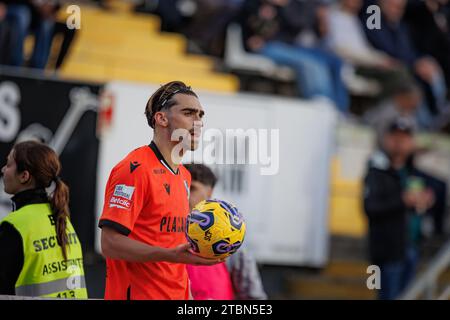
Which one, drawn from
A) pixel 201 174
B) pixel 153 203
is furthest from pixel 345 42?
pixel 153 203

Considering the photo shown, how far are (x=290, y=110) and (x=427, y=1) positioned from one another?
4.21 meters

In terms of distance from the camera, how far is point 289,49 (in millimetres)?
11328

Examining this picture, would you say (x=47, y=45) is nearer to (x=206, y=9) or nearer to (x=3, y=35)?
(x=3, y=35)

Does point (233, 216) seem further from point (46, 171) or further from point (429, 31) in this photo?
point (429, 31)

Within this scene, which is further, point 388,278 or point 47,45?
point 47,45

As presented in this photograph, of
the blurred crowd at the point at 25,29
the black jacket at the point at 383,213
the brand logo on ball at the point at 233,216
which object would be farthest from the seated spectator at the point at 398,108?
the brand logo on ball at the point at 233,216

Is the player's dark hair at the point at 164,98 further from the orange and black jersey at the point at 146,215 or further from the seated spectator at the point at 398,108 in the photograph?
the seated spectator at the point at 398,108

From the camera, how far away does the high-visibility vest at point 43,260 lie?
4.41m

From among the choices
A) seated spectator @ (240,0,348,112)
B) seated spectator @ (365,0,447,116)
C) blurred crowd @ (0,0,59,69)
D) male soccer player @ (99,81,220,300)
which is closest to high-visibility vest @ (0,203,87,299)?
male soccer player @ (99,81,220,300)

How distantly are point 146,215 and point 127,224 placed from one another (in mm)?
A: 148

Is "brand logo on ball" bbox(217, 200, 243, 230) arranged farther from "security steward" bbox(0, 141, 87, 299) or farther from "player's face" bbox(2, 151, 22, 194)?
"player's face" bbox(2, 151, 22, 194)

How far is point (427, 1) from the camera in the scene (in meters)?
12.8

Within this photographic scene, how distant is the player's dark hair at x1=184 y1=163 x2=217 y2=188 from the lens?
16.4 ft
